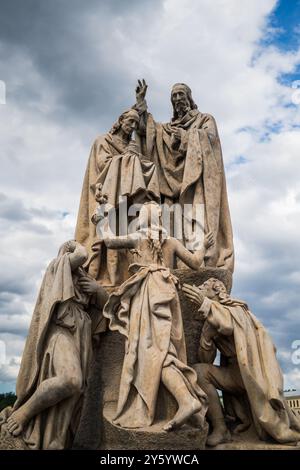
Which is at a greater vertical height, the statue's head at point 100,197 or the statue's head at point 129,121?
the statue's head at point 129,121

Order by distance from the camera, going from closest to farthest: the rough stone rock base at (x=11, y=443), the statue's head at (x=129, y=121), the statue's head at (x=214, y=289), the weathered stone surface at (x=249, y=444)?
the rough stone rock base at (x=11, y=443)
the weathered stone surface at (x=249, y=444)
the statue's head at (x=214, y=289)
the statue's head at (x=129, y=121)

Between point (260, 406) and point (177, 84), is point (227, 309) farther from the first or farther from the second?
point (177, 84)

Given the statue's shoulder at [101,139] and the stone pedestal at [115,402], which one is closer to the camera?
the stone pedestal at [115,402]

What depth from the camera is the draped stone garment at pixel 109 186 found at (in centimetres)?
662

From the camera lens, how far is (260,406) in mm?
5250

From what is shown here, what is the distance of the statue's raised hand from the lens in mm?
7914

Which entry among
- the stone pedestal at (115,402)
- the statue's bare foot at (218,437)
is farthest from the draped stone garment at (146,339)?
the statue's bare foot at (218,437)

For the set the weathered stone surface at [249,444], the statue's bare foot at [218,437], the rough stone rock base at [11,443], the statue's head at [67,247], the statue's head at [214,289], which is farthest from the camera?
the statue's head at [214,289]

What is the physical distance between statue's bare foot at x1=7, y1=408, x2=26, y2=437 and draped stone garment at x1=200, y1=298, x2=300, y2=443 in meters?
2.17

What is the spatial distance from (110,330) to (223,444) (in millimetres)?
1754

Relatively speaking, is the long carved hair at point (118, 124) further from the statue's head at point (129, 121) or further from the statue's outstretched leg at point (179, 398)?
the statue's outstretched leg at point (179, 398)

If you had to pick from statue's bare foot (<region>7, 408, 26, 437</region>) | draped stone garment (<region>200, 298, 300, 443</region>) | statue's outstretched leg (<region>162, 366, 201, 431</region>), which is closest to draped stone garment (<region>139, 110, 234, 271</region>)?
draped stone garment (<region>200, 298, 300, 443</region>)

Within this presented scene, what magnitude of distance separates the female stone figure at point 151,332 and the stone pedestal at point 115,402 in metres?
0.12

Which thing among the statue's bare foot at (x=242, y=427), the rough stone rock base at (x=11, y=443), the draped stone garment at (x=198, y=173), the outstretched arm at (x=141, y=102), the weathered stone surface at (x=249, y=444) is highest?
the outstretched arm at (x=141, y=102)
